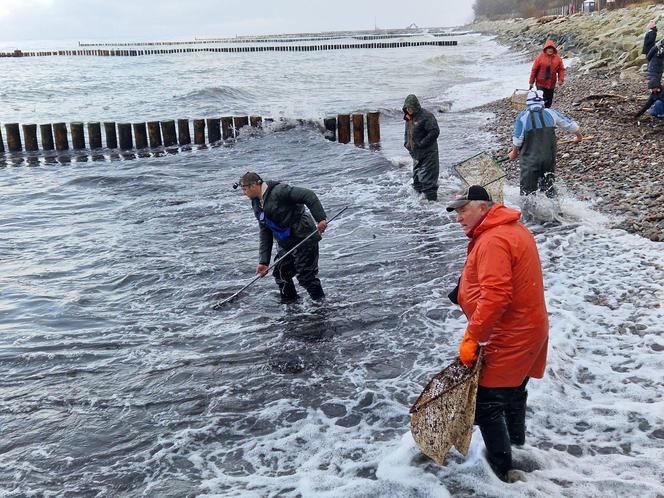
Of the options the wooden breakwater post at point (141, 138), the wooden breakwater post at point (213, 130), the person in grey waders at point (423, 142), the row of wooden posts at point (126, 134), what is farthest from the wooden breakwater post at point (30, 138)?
the person in grey waders at point (423, 142)

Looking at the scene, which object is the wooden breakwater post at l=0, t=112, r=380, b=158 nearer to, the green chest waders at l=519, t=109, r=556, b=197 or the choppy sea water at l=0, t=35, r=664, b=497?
the choppy sea water at l=0, t=35, r=664, b=497

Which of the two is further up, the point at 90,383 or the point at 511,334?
the point at 511,334

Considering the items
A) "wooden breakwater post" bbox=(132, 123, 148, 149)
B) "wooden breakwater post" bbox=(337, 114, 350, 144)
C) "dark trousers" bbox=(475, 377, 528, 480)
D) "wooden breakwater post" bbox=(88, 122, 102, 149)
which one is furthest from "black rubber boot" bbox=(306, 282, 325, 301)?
"wooden breakwater post" bbox=(88, 122, 102, 149)

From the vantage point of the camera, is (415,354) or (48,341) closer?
(415,354)

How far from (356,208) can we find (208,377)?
661 cm

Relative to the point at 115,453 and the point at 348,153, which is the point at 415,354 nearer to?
the point at 115,453

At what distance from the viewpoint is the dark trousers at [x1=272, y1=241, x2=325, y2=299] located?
7.58m

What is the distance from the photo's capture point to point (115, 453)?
5273 millimetres

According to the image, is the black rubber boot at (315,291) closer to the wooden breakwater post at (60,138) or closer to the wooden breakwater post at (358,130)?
the wooden breakwater post at (358,130)

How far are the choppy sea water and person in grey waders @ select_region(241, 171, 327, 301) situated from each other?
453mm

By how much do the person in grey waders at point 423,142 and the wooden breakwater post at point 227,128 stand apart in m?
11.5

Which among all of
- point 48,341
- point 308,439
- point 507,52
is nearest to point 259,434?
point 308,439

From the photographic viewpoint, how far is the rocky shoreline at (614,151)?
9273mm

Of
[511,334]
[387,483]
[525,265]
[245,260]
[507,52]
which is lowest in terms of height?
[387,483]
